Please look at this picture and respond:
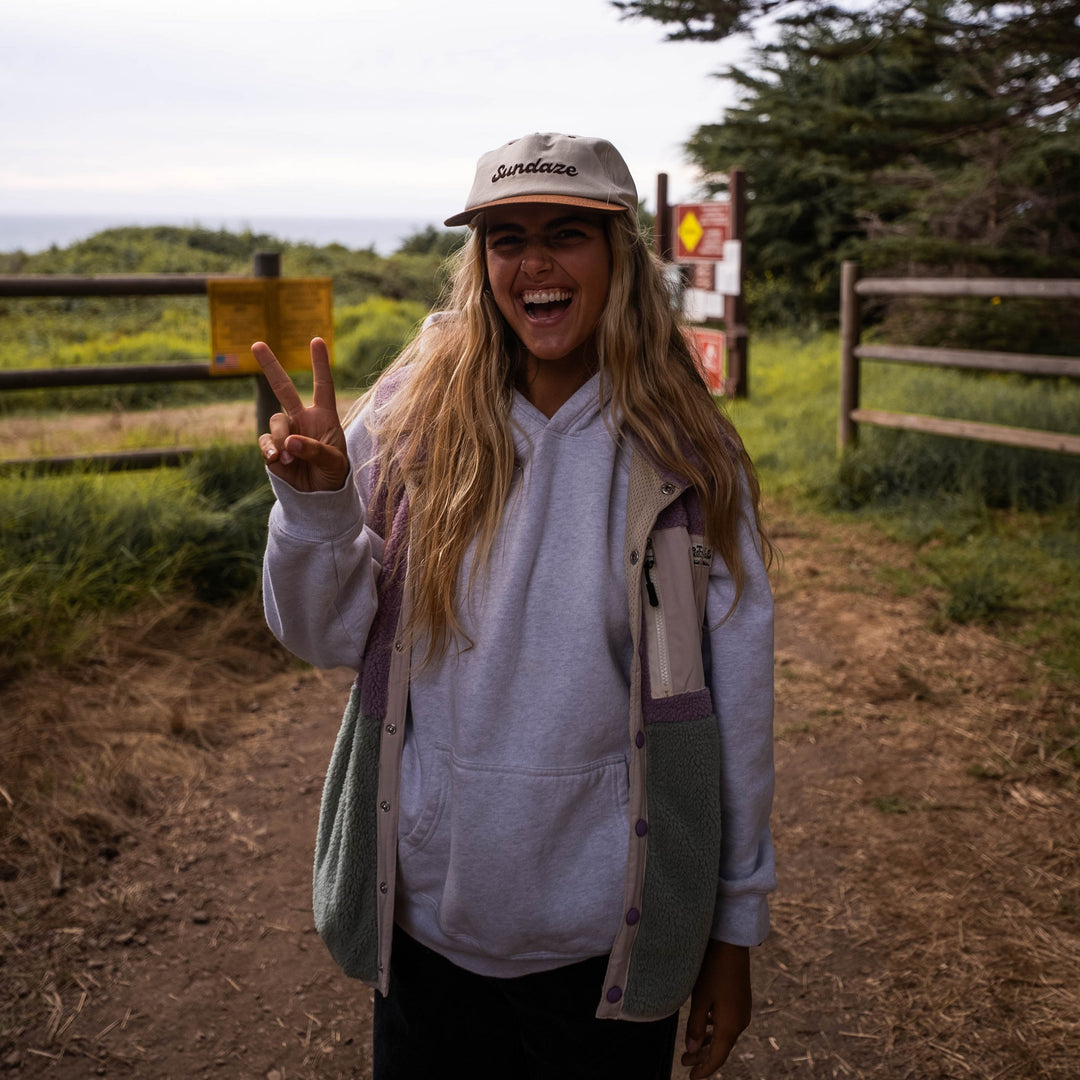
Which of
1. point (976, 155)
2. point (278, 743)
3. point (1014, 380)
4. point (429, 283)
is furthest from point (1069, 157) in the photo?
point (429, 283)

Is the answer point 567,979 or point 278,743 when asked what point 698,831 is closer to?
point 567,979

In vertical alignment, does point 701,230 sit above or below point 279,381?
above

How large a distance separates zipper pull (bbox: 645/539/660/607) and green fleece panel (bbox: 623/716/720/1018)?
0.50 ft

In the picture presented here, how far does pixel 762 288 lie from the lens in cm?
1567

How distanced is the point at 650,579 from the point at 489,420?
11.8 inches

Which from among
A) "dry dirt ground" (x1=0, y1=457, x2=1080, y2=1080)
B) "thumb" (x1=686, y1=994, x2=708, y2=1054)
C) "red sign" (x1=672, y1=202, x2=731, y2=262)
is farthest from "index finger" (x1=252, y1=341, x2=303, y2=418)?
"red sign" (x1=672, y1=202, x2=731, y2=262)

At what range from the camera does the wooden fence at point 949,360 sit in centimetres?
563

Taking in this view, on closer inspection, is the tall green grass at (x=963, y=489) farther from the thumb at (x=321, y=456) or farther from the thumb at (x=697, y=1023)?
the thumb at (x=321, y=456)

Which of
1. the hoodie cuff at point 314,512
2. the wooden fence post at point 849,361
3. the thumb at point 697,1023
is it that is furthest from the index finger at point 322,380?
the wooden fence post at point 849,361

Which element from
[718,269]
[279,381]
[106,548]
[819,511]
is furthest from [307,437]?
[718,269]

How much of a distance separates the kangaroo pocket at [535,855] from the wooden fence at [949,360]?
476cm

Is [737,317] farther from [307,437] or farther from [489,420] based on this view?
[307,437]

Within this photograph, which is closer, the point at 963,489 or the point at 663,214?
the point at 963,489

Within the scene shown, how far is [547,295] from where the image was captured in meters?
1.46
